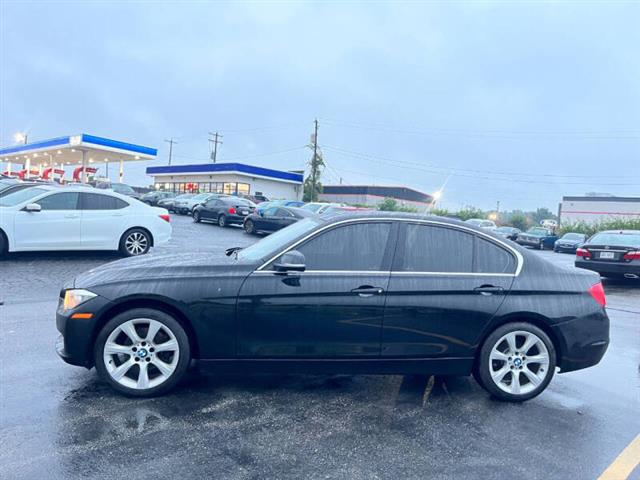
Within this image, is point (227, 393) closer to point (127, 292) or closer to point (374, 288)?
point (127, 292)

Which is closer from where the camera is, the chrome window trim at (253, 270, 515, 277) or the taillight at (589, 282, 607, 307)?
the chrome window trim at (253, 270, 515, 277)

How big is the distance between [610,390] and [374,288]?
8.70 feet

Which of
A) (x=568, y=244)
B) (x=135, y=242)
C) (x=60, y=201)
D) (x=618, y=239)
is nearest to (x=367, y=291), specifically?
(x=135, y=242)

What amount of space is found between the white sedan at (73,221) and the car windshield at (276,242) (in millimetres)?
6801

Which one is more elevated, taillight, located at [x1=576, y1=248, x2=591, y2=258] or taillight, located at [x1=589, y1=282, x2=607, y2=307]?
taillight, located at [x1=576, y1=248, x2=591, y2=258]

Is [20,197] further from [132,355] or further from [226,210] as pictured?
[226,210]

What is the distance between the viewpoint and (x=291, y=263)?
3.71 m

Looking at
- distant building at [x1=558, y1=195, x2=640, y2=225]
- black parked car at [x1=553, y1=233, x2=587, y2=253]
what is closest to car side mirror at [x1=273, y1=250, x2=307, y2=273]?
black parked car at [x1=553, y1=233, x2=587, y2=253]

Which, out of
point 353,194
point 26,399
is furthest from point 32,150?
point 26,399

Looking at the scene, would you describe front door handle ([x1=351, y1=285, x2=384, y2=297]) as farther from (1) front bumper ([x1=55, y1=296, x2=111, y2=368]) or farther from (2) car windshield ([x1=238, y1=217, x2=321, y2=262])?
(1) front bumper ([x1=55, y1=296, x2=111, y2=368])

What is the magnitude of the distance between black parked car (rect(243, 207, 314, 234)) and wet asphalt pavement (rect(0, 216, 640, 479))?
47.3 feet

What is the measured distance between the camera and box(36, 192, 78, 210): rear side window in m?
9.55

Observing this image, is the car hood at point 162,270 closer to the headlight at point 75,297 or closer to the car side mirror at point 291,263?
the headlight at point 75,297

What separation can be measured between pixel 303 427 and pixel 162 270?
5.47 ft
